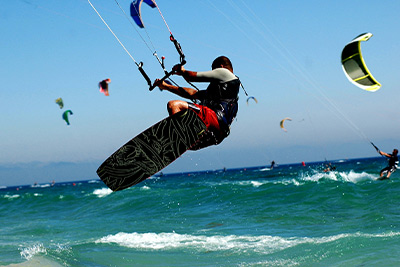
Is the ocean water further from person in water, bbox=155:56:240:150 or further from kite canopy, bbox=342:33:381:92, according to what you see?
person in water, bbox=155:56:240:150

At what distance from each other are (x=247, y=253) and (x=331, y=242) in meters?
1.90

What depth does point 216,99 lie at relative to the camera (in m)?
4.80

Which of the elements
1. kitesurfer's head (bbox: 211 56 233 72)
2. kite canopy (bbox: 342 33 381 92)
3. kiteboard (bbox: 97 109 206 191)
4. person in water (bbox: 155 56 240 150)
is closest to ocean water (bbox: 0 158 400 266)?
kiteboard (bbox: 97 109 206 191)

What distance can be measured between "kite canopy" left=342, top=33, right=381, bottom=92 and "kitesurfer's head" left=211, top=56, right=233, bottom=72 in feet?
18.7

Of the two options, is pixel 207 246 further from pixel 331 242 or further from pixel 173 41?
pixel 173 41

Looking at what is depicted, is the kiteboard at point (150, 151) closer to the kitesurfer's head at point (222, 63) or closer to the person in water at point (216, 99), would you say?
the person in water at point (216, 99)

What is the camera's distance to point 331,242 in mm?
9125

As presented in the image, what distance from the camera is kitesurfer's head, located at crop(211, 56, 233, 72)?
4711 millimetres

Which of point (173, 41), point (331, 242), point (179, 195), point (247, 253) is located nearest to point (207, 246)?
point (247, 253)

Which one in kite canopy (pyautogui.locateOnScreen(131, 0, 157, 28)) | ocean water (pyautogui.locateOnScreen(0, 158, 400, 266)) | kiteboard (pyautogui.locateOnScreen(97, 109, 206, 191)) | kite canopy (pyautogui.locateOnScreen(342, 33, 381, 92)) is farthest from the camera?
kite canopy (pyautogui.locateOnScreen(342, 33, 381, 92))

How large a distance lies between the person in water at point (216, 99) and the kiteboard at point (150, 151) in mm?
130

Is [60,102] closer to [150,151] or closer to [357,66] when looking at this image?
[357,66]

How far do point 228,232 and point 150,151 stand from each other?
697 cm

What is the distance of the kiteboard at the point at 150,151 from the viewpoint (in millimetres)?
4926
